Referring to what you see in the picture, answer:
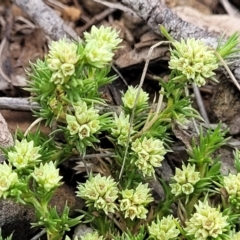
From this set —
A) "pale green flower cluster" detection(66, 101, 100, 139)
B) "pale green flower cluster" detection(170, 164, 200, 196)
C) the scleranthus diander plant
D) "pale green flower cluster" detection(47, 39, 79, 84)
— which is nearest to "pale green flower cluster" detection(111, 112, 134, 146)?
Answer: the scleranthus diander plant

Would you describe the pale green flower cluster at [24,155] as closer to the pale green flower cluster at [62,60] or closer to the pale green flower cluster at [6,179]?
the pale green flower cluster at [6,179]

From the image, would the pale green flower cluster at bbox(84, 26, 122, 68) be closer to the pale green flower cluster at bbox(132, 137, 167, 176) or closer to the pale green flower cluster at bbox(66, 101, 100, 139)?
the pale green flower cluster at bbox(66, 101, 100, 139)

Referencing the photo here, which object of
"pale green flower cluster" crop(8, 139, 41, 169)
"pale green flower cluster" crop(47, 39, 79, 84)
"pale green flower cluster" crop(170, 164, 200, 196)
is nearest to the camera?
"pale green flower cluster" crop(47, 39, 79, 84)

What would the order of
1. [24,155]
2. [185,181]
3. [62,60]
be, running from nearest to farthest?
1. [62,60]
2. [24,155]
3. [185,181]

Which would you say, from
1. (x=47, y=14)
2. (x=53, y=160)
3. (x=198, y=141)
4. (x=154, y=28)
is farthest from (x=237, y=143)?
(x=47, y=14)

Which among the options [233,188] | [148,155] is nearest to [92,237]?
[148,155]

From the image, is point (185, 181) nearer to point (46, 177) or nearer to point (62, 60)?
point (46, 177)

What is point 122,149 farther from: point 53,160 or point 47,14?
point 47,14

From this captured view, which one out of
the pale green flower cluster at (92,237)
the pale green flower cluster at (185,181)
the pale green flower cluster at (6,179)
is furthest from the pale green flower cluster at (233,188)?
the pale green flower cluster at (6,179)
